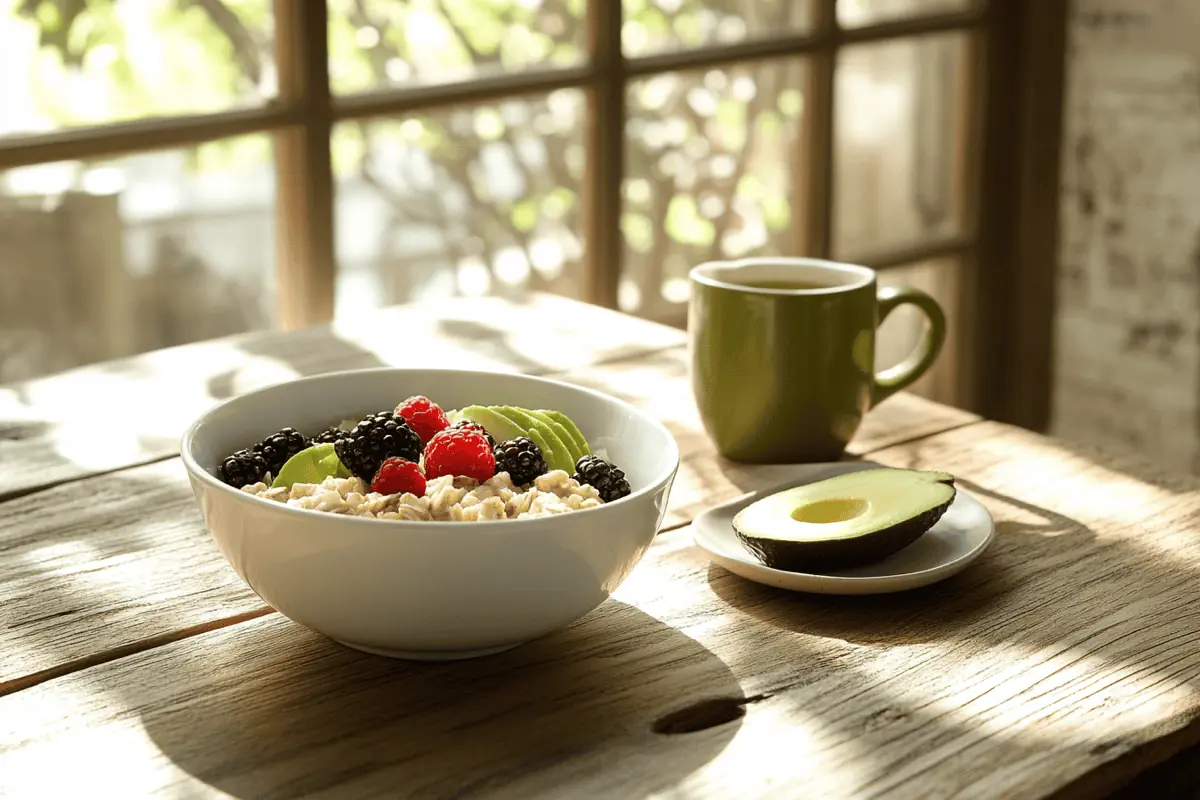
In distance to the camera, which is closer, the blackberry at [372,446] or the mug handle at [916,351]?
the blackberry at [372,446]

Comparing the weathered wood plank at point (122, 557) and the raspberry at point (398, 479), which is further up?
the raspberry at point (398, 479)

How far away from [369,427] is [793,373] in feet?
1.21

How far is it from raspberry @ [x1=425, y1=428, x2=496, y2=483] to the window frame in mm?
938

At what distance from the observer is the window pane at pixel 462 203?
188 cm

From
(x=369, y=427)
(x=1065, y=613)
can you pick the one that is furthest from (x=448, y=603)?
(x=1065, y=613)

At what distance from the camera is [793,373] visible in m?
0.99

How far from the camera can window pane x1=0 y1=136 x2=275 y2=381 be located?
164 cm

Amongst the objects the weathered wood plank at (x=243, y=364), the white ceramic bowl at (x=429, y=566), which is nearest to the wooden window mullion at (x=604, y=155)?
the weathered wood plank at (x=243, y=364)

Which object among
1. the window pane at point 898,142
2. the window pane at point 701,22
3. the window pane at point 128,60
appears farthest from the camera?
the window pane at point 898,142

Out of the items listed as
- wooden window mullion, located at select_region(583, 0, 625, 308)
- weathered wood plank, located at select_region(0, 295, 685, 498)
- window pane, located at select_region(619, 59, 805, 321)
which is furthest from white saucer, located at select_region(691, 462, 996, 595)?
window pane, located at select_region(619, 59, 805, 321)

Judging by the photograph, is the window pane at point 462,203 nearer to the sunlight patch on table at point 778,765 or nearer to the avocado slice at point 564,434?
the avocado slice at point 564,434

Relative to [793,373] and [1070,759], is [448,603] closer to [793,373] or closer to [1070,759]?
[1070,759]

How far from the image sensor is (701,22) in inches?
81.7

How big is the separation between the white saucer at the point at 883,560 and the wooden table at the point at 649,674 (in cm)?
2
